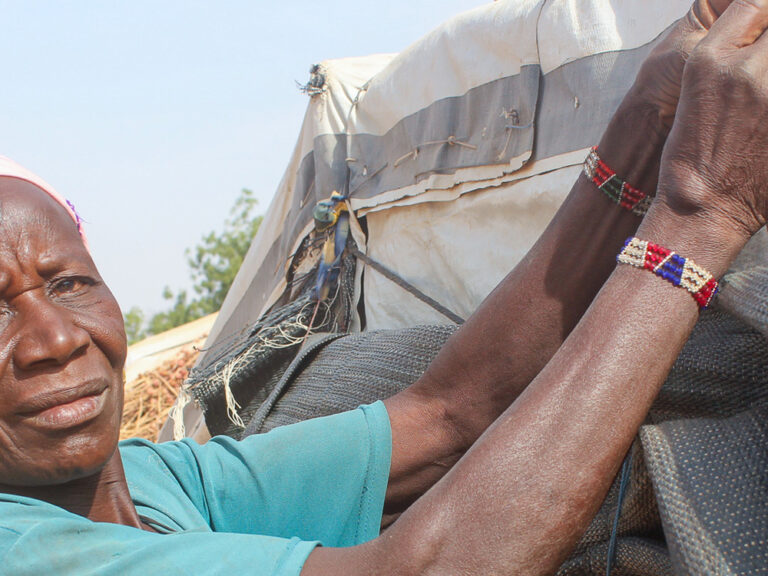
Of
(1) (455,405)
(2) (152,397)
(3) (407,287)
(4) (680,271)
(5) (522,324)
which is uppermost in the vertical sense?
(4) (680,271)

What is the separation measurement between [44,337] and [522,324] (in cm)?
87

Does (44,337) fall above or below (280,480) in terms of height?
above

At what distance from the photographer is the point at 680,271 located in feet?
3.68

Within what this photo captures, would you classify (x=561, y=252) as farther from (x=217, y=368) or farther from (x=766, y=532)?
(x=217, y=368)

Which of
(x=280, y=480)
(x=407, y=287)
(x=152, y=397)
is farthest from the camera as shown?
(x=152, y=397)

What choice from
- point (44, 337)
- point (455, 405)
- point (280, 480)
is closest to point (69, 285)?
point (44, 337)

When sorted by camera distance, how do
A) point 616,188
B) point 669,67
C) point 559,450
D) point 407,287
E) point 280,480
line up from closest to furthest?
1. point 559,450
2. point 669,67
3. point 616,188
4. point 280,480
5. point 407,287

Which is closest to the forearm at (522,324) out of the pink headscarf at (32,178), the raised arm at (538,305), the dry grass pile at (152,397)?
the raised arm at (538,305)

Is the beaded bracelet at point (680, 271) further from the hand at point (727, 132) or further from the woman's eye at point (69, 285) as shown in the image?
the woman's eye at point (69, 285)

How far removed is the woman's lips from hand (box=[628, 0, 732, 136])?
3.58 ft

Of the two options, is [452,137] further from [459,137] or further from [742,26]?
[742,26]

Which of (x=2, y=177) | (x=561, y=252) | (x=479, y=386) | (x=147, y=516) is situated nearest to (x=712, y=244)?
(x=561, y=252)

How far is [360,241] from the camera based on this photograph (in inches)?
117

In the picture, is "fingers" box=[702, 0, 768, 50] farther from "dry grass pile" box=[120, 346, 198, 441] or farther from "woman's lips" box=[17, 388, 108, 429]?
"dry grass pile" box=[120, 346, 198, 441]
